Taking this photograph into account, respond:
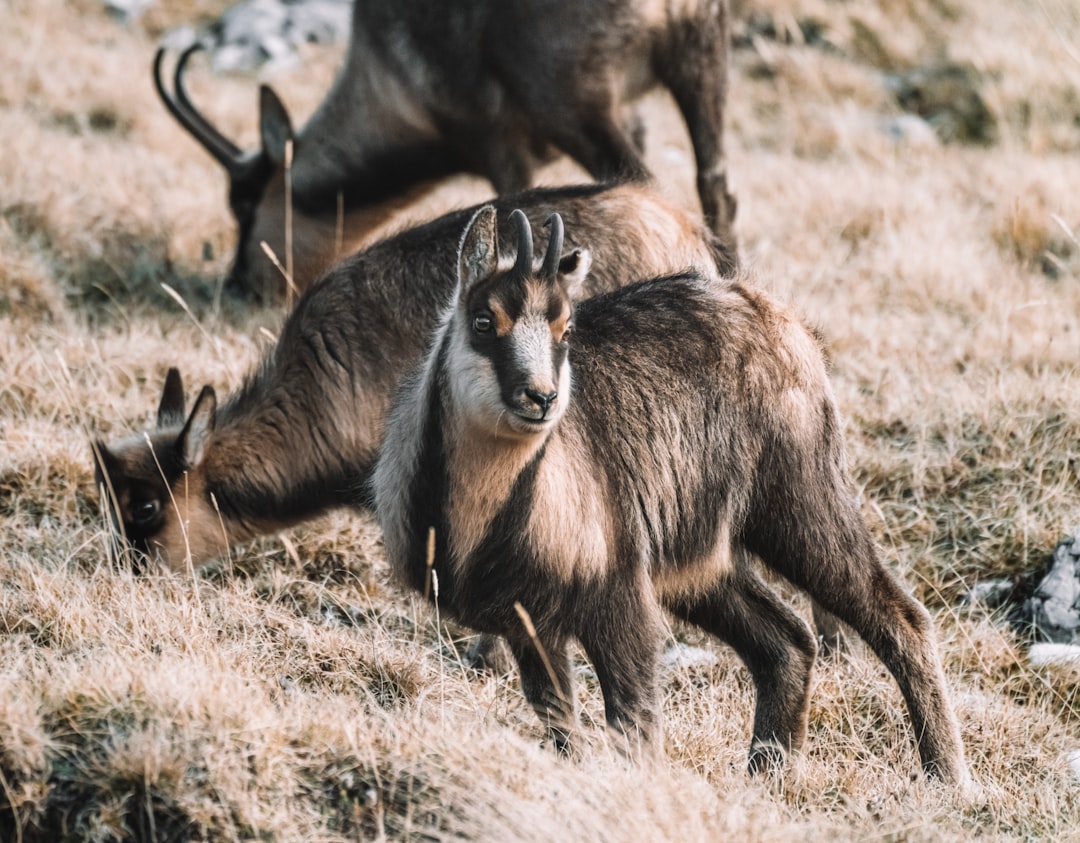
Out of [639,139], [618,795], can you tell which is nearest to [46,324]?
[639,139]

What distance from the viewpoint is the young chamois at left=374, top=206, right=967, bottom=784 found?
397cm

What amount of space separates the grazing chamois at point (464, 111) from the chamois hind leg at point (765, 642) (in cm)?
246

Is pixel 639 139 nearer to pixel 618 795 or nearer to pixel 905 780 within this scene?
pixel 905 780

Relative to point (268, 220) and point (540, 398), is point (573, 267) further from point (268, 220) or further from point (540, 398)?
point (268, 220)

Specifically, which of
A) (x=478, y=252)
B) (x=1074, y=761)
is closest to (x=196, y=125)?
(x=478, y=252)

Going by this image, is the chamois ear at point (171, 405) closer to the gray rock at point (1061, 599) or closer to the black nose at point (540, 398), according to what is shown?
the black nose at point (540, 398)

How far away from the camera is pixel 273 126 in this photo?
7645 mm

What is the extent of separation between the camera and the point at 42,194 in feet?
26.7

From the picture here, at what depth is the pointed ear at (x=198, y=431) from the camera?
200 inches

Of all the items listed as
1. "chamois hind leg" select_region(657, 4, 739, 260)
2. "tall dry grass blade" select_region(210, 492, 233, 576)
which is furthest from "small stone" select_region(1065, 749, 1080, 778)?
"chamois hind leg" select_region(657, 4, 739, 260)

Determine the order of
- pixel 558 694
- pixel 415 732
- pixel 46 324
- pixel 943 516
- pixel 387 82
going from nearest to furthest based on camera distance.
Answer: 1. pixel 415 732
2. pixel 558 694
3. pixel 943 516
4. pixel 46 324
5. pixel 387 82

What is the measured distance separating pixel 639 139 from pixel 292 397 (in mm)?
3414

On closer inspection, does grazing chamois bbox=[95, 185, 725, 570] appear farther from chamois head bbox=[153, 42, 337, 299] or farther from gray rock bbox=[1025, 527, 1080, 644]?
chamois head bbox=[153, 42, 337, 299]

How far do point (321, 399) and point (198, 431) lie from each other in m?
0.52
